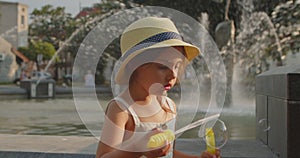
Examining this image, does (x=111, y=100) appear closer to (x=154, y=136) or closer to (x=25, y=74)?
(x=154, y=136)

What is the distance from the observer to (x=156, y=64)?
195cm

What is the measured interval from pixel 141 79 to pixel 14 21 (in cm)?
4994

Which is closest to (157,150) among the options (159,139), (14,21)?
(159,139)

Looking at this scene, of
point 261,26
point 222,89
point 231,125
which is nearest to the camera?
point 222,89

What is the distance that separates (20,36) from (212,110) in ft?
178

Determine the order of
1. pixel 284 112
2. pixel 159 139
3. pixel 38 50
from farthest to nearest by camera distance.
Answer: pixel 38 50
pixel 284 112
pixel 159 139

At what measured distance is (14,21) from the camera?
163 ft

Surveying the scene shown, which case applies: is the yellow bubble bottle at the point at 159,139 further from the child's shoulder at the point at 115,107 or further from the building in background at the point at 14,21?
the building in background at the point at 14,21

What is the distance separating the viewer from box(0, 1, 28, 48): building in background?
4909 centimetres

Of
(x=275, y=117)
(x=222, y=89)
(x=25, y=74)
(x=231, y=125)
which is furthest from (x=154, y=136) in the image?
(x=25, y=74)

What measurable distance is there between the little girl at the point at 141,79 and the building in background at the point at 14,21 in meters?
46.8

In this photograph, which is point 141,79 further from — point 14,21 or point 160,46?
point 14,21

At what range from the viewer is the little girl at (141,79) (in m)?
1.93

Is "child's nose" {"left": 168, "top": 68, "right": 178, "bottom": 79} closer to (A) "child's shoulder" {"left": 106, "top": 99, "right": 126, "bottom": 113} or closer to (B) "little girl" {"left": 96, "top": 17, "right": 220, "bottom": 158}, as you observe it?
(B) "little girl" {"left": 96, "top": 17, "right": 220, "bottom": 158}
